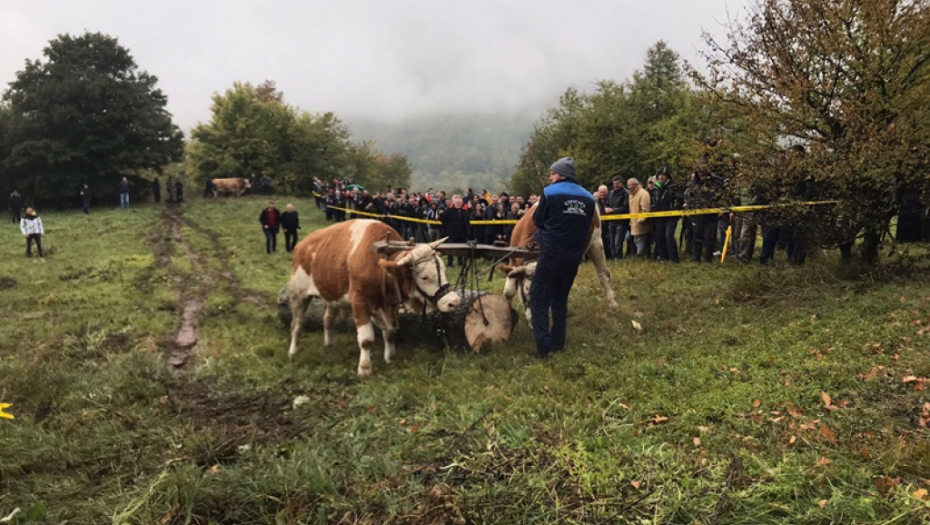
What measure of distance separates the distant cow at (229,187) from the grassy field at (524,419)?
3237cm

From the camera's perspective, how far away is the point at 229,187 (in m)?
41.8

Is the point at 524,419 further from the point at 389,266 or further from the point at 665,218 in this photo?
the point at 665,218

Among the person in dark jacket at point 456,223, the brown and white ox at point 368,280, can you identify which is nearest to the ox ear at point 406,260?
the brown and white ox at point 368,280

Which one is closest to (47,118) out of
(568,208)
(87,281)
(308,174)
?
(308,174)

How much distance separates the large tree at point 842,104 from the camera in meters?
8.23

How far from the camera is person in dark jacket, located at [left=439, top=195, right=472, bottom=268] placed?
57.8ft

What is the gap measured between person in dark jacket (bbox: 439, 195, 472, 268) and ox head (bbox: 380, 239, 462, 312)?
924 cm

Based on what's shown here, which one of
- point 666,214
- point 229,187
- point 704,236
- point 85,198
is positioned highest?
point 229,187

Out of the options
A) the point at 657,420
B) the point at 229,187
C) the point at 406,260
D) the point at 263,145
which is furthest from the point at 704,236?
the point at 263,145

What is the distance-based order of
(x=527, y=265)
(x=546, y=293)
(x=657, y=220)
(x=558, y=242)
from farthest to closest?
(x=657, y=220) → (x=527, y=265) → (x=546, y=293) → (x=558, y=242)

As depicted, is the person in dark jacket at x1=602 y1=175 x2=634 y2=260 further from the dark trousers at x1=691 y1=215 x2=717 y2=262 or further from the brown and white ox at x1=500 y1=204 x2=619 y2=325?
the brown and white ox at x1=500 y1=204 x2=619 y2=325

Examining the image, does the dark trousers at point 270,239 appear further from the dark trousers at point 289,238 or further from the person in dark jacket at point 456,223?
the person in dark jacket at point 456,223

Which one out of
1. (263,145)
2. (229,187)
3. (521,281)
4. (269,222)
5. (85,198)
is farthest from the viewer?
(263,145)

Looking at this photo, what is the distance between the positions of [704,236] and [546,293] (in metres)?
6.67
